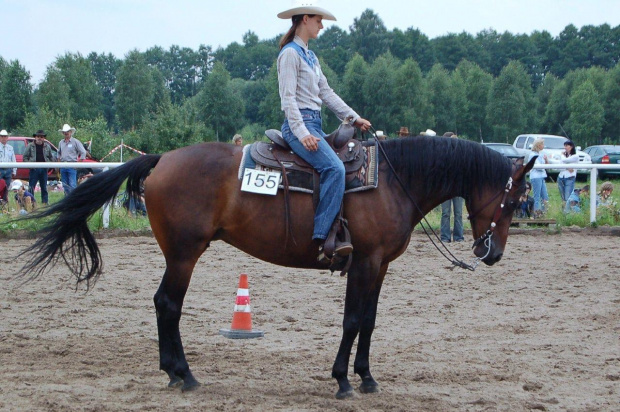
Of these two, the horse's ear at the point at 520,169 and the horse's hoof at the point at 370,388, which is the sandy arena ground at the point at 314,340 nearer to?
the horse's hoof at the point at 370,388

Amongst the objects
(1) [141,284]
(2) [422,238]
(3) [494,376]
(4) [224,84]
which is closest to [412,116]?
(4) [224,84]

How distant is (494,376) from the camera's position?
6246 millimetres

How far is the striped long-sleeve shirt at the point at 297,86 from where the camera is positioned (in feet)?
19.7

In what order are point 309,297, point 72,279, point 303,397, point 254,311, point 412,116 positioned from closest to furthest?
point 303,397
point 254,311
point 309,297
point 72,279
point 412,116

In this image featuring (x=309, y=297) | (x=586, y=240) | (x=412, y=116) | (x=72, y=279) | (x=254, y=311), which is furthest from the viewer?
(x=412, y=116)

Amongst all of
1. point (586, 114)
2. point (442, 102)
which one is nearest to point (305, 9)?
point (586, 114)

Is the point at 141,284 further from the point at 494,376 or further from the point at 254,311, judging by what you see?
the point at 494,376

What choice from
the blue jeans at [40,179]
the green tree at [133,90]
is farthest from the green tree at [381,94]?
the blue jeans at [40,179]

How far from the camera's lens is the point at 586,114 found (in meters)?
48.1

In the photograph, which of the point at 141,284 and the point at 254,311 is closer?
the point at 254,311

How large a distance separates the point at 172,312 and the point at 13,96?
46262mm

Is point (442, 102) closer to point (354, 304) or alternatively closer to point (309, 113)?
point (309, 113)

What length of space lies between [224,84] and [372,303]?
48223mm

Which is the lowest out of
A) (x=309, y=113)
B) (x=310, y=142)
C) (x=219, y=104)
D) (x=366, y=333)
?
(x=366, y=333)
